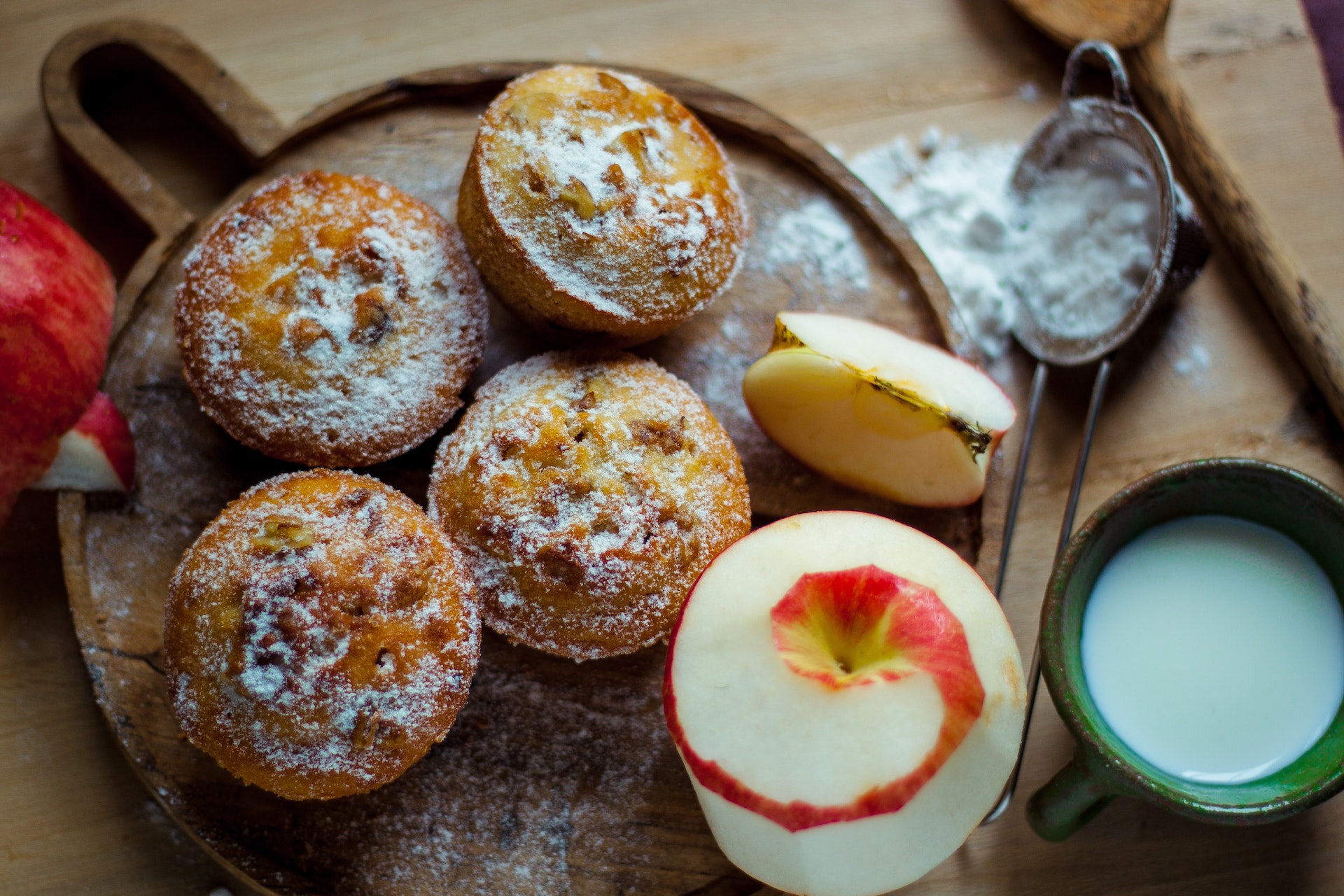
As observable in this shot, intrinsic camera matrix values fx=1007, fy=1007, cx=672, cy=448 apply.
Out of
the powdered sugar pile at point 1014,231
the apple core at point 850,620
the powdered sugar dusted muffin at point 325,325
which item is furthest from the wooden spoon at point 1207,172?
the powdered sugar dusted muffin at point 325,325

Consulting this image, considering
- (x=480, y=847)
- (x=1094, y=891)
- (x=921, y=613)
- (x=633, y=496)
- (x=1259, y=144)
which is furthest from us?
(x=1259, y=144)

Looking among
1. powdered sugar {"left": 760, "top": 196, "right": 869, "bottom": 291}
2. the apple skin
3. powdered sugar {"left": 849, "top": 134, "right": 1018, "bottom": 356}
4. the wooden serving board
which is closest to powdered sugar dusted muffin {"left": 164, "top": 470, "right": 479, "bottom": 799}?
the wooden serving board

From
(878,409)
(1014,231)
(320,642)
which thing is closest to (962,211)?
(1014,231)

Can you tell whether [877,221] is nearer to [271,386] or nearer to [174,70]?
[271,386]

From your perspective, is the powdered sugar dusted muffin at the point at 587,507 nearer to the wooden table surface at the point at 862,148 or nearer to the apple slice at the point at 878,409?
the apple slice at the point at 878,409

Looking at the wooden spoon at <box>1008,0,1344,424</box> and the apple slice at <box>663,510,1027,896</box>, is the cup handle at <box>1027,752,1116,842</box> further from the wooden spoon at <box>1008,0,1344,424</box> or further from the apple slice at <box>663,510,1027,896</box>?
the wooden spoon at <box>1008,0,1344,424</box>

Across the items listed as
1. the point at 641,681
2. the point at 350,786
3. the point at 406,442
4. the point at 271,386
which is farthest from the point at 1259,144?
the point at 350,786

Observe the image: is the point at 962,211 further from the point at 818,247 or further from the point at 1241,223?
the point at 1241,223
